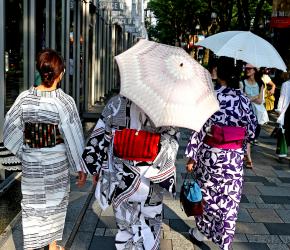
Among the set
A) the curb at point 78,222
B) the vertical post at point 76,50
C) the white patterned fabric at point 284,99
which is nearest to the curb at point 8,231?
the curb at point 78,222

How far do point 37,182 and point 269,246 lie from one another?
2.24 m

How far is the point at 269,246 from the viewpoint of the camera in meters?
4.37

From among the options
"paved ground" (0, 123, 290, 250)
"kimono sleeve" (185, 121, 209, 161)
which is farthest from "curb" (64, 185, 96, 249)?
"kimono sleeve" (185, 121, 209, 161)

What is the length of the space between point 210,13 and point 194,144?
28.8 m

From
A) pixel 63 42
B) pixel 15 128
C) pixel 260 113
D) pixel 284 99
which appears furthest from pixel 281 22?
pixel 15 128

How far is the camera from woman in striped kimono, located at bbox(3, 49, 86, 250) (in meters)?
3.35

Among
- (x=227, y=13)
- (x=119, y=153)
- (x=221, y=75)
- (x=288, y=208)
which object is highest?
(x=227, y=13)

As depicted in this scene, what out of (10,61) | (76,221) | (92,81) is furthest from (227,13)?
(76,221)

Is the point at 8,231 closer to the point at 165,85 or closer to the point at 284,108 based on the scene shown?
the point at 165,85

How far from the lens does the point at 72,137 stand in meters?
3.45

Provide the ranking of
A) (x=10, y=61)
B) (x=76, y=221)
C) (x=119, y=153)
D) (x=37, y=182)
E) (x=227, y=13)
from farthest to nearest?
1. (x=227, y=13)
2. (x=10, y=61)
3. (x=76, y=221)
4. (x=37, y=182)
5. (x=119, y=153)

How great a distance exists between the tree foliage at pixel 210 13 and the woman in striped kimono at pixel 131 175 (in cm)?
1576

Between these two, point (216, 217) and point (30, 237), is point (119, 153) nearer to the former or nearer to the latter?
point (30, 237)

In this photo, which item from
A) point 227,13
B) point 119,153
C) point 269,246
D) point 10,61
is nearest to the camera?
point 119,153
